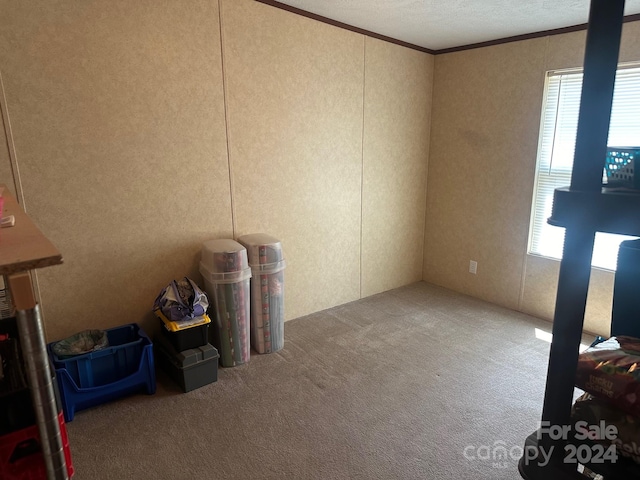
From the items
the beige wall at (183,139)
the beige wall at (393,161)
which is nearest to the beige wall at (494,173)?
the beige wall at (393,161)

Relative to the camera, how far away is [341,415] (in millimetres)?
2301

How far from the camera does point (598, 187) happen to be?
0.59 metres

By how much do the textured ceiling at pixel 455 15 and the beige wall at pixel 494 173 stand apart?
23cm

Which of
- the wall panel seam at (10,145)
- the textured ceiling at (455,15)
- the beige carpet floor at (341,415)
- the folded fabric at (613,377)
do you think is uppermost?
the textured ceiling at (455,15)

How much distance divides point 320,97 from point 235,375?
2236mm

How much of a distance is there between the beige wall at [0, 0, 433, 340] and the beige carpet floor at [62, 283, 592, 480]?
679mm

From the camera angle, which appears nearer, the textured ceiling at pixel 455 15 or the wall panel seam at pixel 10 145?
the wall panel seam at pixel 10 145

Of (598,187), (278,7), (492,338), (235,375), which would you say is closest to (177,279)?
(235,375)

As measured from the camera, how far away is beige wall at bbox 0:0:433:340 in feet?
7.49

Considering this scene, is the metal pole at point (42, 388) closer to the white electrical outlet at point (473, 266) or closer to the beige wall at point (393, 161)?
the beige wall at point (393, 161)

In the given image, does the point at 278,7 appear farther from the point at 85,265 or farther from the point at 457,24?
the point at 85,265

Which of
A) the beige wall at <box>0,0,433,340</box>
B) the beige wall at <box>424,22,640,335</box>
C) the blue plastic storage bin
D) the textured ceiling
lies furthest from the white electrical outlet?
the blue plastic storage bin

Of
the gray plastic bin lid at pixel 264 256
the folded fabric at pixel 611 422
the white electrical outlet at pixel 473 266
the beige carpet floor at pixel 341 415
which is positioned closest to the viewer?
the folded fabric at pixel 611 422

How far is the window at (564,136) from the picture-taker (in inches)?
115
